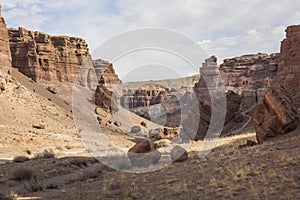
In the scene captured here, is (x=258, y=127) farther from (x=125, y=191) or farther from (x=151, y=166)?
(x=125, y=191)

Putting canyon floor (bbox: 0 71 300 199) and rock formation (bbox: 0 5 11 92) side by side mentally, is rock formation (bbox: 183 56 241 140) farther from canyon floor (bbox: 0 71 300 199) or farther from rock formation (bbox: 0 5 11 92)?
rock formation (bbox: 0 5 11 92)

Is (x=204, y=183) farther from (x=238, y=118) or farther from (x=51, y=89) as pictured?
(x=51, y=89)

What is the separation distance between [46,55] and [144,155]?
6306 centimetres

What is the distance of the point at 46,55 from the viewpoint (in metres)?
77.0

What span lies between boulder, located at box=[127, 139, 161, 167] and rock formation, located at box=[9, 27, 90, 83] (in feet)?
186

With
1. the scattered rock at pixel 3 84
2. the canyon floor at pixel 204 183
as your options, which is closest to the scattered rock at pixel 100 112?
the scattered rock at pixel 3 84

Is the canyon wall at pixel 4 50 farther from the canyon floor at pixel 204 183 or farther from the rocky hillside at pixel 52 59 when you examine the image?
the canyon floor at pixel 204 183

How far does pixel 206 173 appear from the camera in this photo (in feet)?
40.9

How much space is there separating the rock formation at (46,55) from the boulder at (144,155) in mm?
56810

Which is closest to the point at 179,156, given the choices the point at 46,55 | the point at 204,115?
the point at 204,115

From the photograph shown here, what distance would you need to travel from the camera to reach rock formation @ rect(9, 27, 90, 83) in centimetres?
7231

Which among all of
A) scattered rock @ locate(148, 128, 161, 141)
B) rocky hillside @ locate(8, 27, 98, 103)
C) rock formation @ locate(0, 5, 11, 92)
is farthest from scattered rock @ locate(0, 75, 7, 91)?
rocky hillside @ locate(8, 27, 98, 103)

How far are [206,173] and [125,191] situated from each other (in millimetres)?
3493

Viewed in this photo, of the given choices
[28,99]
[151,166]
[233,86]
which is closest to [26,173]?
[151,166]
